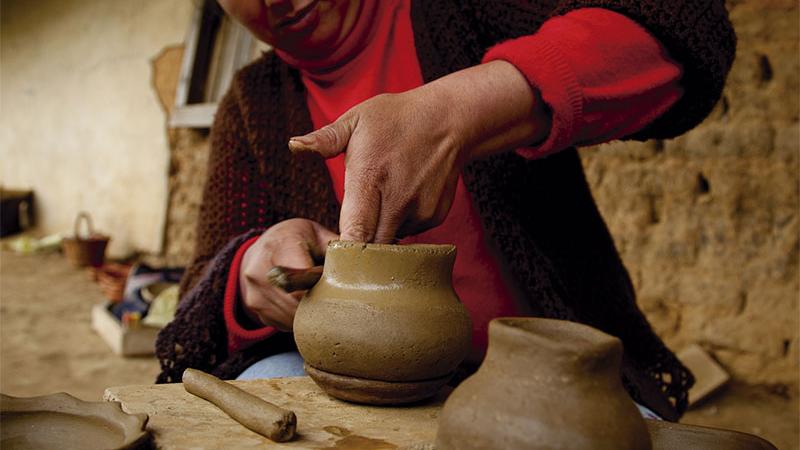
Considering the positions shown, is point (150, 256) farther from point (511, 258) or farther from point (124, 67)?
point (511, 258)

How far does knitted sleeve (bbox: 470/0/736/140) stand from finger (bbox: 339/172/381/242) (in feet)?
1.76

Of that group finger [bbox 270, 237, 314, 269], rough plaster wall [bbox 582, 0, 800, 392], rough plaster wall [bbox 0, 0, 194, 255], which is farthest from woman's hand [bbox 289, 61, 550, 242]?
rough plaster wall [bbox 0, 0, 194, 255]

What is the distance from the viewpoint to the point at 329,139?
40.1 inches

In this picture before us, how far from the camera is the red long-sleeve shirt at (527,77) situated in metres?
1.13

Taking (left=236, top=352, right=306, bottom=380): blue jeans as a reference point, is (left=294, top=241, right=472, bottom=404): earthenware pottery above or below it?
above

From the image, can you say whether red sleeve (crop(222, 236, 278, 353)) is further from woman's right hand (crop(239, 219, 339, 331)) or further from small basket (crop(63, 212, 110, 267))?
small basket (crop(63, 212, 110, 267))

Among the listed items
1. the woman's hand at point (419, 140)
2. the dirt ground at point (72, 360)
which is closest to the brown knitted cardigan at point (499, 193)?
the woman's hand at point (419, 140)

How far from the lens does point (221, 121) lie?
1.80m

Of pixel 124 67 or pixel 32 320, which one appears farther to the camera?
pixel 124 67

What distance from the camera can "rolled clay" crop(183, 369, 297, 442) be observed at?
82 cm

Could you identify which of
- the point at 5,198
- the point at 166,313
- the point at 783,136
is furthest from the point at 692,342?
the point at 5,198

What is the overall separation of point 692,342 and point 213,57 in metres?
4.34

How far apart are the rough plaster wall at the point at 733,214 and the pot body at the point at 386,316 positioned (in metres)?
2.23

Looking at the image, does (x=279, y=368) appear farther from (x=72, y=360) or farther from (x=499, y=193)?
(x=72, y=360)
